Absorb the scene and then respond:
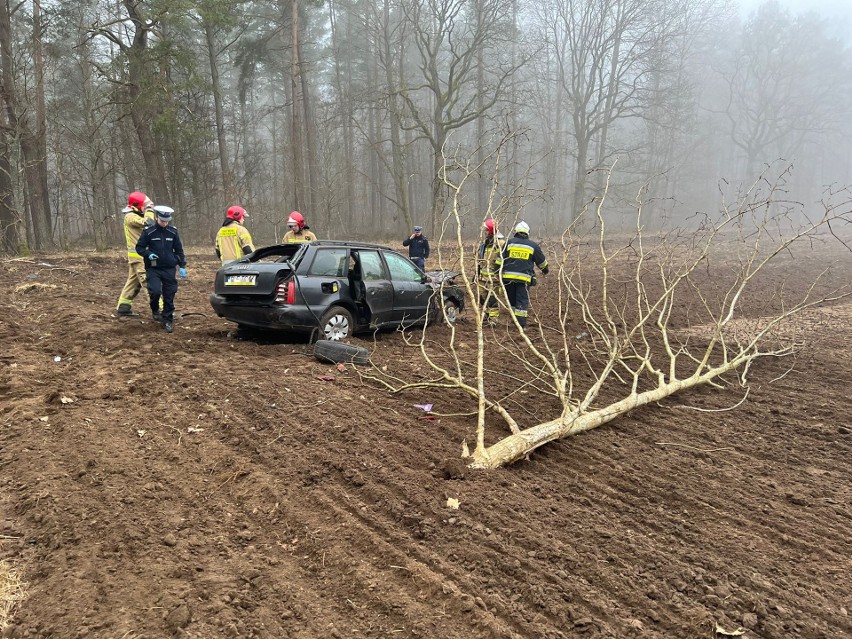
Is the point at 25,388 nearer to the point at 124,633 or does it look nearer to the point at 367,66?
the point at 124,633

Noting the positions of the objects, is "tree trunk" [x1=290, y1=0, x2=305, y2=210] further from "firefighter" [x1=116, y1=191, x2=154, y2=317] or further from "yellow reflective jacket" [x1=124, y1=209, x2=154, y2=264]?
"yellow reflective jacket" [x1=124, y1=209, x2=154, y2=264]

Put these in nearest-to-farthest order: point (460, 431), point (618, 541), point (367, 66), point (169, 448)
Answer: point (618, 541) < point (169, 448) < point (460, 431) < point (367, 66)

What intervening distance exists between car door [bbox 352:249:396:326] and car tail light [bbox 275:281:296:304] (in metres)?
1.06

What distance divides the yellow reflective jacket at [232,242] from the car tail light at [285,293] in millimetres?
→ 2547

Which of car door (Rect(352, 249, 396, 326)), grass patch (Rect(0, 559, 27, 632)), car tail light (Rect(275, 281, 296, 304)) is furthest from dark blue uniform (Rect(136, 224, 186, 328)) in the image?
grass patch (Rect(0, 559, 27, 632))

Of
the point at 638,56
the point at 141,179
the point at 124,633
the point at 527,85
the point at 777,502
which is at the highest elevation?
A: the point at 527,85

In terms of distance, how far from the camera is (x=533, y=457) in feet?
13.4

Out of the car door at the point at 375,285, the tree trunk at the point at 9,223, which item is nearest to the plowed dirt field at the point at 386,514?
the car door at the point at 375,285

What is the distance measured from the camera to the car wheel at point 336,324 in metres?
6.79

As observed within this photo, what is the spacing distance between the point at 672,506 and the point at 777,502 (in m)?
0.79

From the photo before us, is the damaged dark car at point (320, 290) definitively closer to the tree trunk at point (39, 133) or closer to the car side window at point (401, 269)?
the car side window at point (401, 269)

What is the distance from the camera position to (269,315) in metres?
6.41

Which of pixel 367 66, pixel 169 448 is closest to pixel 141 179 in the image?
pixel 367 66

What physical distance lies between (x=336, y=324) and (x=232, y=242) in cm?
300
